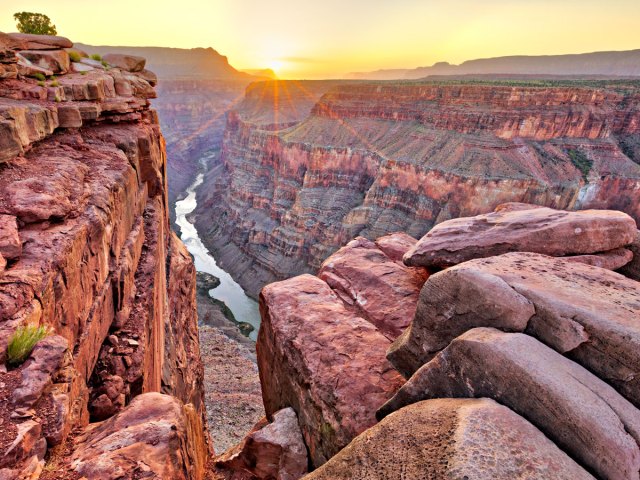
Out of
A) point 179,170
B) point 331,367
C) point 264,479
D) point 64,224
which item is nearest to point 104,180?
point 64,224

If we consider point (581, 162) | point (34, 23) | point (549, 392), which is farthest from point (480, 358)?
point (581, 162)

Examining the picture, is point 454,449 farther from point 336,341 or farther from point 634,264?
point 634,264

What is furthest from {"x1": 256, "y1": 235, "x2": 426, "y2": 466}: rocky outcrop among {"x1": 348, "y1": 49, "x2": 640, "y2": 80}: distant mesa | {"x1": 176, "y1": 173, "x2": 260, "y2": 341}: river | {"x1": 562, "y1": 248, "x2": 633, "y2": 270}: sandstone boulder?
{"x1": 348, "y1": 49, "x2": 640, "y2": 80}: distant mesa

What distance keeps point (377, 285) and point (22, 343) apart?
6.80m

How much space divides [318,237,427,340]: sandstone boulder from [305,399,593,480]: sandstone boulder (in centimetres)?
333

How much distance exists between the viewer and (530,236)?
7.18 metres

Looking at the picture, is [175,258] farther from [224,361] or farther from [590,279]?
[590,279]

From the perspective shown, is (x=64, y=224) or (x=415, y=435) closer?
(x=415, y=435)

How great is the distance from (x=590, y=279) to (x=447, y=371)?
117 inches

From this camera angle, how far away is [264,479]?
702cm

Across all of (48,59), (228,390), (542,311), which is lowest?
(228,390)

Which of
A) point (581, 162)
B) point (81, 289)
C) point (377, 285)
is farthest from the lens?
point (581, 162)

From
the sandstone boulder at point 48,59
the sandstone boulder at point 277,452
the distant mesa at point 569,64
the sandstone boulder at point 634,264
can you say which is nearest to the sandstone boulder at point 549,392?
the sandstone boulder at point 277,452

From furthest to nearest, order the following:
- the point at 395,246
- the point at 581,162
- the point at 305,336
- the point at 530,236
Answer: the point at 581,162, the point at 395,246, the point at 305,336, the point at 530,236
